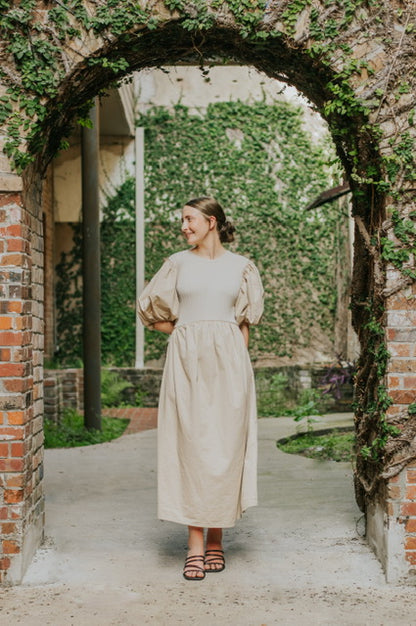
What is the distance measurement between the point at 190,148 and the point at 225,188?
813 millimetres

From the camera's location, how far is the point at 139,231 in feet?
34.5

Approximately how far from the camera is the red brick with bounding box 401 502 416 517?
322 cm

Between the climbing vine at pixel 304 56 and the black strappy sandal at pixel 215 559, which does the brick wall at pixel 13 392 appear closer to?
the climbing vine at pixel 304 56

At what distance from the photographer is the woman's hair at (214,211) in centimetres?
346

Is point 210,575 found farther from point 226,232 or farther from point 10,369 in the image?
point 226,232

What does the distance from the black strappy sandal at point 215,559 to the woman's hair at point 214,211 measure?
5.24ft

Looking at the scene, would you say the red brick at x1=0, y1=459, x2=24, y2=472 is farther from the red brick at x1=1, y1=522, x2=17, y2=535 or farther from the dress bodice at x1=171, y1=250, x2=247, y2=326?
the dress bodice at x1=171, y1=250, x2=247, y2=326

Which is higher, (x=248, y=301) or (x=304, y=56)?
(x=304, y=56)

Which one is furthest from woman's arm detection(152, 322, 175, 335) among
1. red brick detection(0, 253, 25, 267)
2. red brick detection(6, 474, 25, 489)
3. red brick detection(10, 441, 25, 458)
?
red brick detection(6, 474, 25, 489)

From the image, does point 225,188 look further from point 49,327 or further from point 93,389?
point 93,389

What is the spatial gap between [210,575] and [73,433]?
429 centimetres

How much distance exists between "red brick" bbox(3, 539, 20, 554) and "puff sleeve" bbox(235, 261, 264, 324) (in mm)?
1520

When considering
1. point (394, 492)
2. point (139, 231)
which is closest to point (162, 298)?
point (394, 492)

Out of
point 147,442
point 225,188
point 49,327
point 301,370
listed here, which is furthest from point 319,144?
point 147,442
